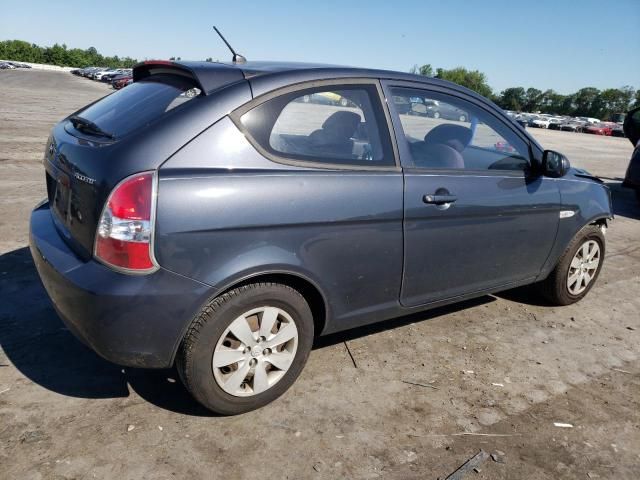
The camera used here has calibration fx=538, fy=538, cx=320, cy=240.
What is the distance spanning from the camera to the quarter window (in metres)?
3.22

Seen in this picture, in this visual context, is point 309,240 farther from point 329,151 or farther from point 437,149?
point 437,149

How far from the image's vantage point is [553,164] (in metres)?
3.82

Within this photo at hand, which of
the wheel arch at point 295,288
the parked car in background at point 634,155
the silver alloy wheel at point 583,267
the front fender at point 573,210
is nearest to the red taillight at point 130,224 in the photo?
the wheel arch at point 295,288

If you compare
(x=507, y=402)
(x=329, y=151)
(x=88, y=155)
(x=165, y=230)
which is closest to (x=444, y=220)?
(x=329, y=151)

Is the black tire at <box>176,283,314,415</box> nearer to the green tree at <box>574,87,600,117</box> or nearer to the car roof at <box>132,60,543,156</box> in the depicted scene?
the car roof at <box>132,60,543,156</box>

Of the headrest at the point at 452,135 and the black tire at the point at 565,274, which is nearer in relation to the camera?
the headrest at the point at 452,135

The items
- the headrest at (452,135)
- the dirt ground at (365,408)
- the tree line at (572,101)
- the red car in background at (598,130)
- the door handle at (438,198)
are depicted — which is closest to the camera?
the dirt ground at (365,408)

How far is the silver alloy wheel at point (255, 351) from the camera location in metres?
2.63

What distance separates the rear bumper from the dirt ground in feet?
1.49

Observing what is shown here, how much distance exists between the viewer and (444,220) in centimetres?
323

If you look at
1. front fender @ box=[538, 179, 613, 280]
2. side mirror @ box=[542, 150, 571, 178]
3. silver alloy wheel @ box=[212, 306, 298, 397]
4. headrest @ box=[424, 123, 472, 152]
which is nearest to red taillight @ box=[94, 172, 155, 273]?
silver alloy wheel @ box=[212, 306, 298, 397]

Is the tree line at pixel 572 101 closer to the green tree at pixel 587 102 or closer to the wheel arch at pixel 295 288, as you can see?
the green tree at pixel 587 102

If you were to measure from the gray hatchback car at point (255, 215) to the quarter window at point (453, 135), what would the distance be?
16 millimetres

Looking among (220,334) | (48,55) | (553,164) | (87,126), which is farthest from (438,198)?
(48,55)
